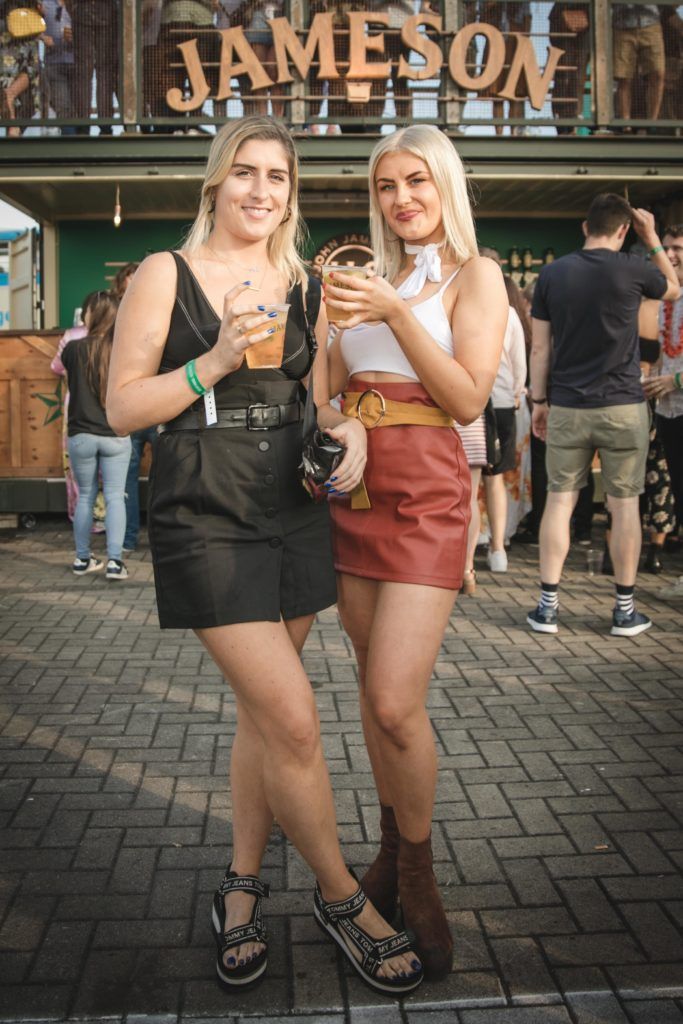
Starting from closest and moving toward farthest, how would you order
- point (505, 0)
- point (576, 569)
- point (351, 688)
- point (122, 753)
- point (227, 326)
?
point (227, 326) → point (122, 753) → point (351, 688) → point (576, 569) → point (505, 0)

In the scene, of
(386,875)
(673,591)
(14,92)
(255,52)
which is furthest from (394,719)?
(14,92)

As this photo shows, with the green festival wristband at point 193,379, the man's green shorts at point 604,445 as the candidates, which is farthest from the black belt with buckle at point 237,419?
the man's green shorts at point 604,445

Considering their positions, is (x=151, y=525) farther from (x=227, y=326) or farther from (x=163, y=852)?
(x=163, y=852)

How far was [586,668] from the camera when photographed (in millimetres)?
5328

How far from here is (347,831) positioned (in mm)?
3441

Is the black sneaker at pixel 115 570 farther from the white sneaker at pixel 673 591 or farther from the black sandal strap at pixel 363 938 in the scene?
the black sandal strap at pixel 363 938

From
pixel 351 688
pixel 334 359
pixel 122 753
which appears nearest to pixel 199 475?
pixel 334 359

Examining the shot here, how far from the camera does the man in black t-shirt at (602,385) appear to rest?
5.73 meters

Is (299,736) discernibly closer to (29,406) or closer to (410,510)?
(410,510)

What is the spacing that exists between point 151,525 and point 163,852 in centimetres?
133

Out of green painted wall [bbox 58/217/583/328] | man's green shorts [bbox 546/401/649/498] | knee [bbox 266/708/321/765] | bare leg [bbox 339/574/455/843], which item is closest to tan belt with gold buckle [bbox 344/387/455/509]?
bare leg [bbox 339/574/455/843]

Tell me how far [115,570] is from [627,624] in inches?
150

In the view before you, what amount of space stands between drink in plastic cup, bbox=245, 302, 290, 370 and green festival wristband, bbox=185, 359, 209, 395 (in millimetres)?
129

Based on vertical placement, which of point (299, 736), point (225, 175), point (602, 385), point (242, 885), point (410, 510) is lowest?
point (242, 885)
